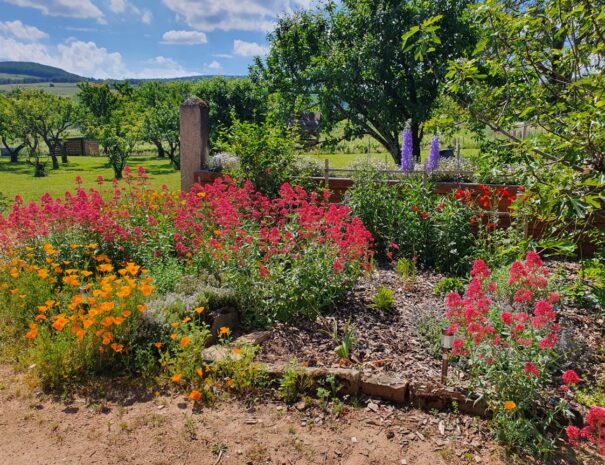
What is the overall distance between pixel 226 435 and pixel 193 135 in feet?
22.2

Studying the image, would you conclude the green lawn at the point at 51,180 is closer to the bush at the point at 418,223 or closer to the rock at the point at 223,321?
the bush at the point at 418,223

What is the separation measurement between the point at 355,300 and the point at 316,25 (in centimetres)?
1233

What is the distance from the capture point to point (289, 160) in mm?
7691

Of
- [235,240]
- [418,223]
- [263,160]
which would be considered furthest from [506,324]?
[263,160]

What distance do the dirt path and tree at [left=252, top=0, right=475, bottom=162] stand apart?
31.6ft

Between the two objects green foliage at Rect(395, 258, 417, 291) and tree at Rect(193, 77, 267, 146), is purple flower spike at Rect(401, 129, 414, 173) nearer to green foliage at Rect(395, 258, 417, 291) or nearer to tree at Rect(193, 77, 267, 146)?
green foliage at Rect(395, 258, 417, 291)

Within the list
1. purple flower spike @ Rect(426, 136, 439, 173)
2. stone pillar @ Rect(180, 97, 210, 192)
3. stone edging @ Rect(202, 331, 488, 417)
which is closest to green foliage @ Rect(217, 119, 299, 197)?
stone pillar @ Rect(180, 97, 210, 192)

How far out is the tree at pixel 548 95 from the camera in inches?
111

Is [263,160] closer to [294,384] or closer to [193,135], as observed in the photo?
[193,135]

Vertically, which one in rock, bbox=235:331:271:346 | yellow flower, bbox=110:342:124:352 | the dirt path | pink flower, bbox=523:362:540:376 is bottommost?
the dirt path

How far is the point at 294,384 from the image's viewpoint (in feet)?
10.6

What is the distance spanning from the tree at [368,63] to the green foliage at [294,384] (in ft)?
30.9

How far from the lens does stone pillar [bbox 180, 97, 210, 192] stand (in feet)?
28.0

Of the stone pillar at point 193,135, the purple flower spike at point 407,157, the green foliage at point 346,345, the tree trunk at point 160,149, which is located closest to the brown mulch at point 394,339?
the green foliage at point 346,345
